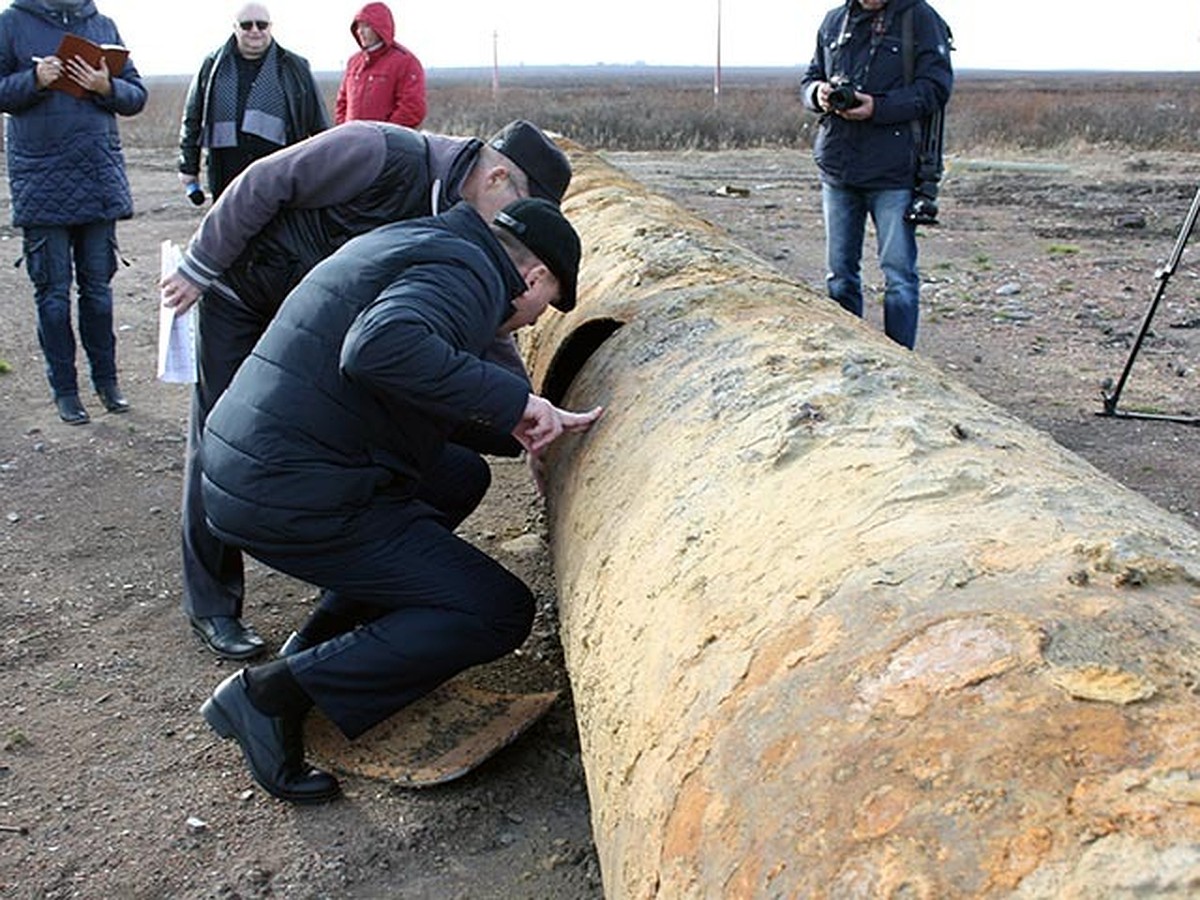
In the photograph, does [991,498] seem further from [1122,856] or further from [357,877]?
[357,877]

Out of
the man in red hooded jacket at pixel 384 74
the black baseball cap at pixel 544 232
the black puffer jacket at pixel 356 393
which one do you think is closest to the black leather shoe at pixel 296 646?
the black puffer jacket at pixel 356 393

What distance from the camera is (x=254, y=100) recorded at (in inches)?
201

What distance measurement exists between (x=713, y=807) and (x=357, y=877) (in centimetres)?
Result: 141

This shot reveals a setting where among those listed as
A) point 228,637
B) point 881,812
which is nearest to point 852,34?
point 228,637

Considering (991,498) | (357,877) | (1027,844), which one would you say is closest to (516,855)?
(357,877)

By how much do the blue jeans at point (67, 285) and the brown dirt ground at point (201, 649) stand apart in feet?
1.05

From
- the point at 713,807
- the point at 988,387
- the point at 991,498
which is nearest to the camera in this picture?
the point at 713,807

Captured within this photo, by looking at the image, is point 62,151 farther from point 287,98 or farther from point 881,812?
point 881,812

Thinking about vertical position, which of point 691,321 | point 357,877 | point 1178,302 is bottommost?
point 357,877

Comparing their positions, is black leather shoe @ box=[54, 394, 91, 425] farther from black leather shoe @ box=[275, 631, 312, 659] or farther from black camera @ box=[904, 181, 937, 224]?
black camera @ box=[904, 181, 937, 224]

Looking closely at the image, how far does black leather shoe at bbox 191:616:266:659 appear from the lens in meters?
3.67

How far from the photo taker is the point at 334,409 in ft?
8.87

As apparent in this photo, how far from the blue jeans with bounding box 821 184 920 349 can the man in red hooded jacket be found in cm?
218

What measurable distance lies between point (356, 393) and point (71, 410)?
11.6 feet
